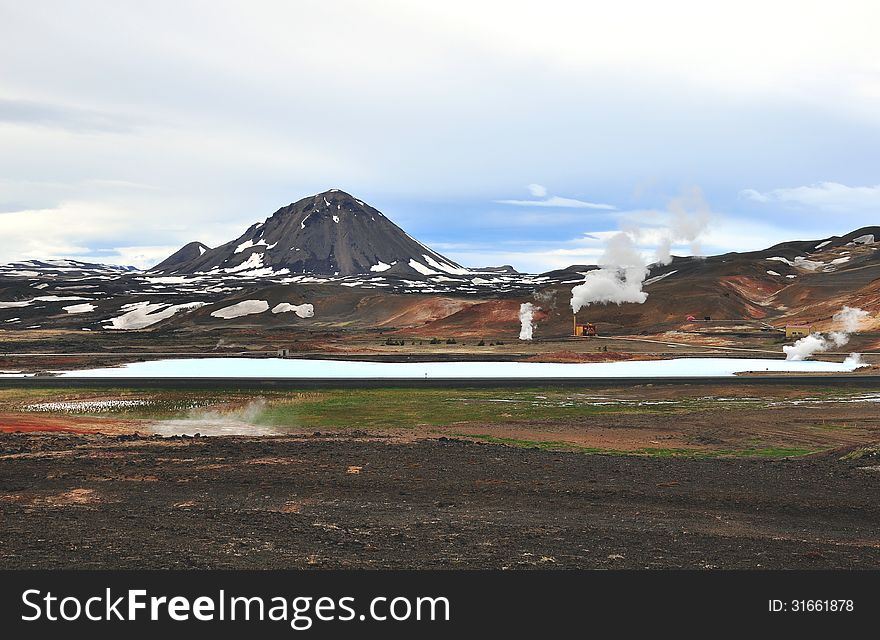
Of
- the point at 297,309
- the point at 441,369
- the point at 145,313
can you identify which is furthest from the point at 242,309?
the point at 441,369

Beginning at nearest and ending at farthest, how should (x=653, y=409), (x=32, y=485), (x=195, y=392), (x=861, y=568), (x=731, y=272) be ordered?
(x=861, y=568), (x=32, y=485), (x=653, y=409), (x=195, y=392), (x=731, y=272)

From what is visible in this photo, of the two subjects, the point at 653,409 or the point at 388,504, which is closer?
the point at 388,504

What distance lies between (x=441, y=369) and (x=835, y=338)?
170 feet

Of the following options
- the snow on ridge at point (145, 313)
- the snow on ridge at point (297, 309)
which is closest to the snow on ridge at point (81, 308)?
the snow on ridge at point (145, 313)

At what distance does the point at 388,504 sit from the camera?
17.6 metres

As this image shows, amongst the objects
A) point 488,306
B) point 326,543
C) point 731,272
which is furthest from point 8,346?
point 731,272

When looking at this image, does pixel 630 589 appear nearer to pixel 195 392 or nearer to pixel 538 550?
pixel 538 550

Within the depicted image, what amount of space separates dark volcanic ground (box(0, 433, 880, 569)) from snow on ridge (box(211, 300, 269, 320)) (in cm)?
13092

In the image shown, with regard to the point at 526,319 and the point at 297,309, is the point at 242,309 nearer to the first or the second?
the point at 297,309

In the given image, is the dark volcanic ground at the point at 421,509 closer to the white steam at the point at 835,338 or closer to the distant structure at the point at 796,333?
the white steam at the point at 835,338

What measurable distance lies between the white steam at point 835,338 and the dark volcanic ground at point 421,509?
55396 mm

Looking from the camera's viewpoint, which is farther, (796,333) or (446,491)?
(796,333)

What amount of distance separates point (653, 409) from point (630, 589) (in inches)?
1254

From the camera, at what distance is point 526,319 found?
121438 mm
